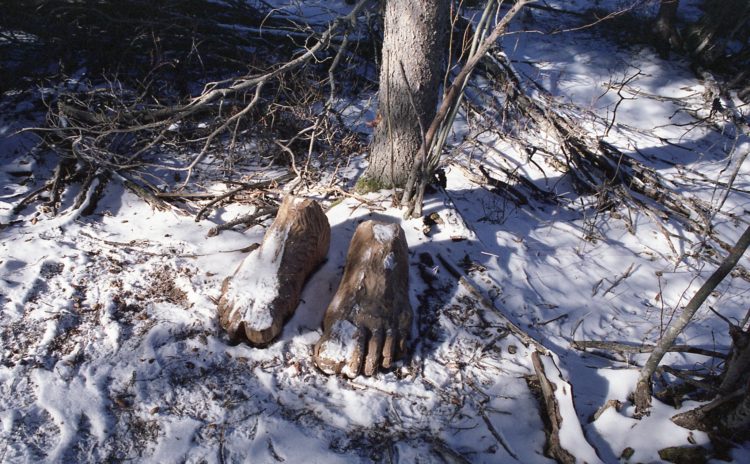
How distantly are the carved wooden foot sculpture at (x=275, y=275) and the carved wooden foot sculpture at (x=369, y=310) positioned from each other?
0.22 metres

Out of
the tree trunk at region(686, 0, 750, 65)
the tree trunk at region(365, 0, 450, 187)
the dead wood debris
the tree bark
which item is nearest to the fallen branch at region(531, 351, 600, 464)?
the dead wood debris

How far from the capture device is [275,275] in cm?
250

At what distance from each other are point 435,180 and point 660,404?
205 cm

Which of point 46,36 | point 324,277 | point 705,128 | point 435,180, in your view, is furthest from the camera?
point 705,128

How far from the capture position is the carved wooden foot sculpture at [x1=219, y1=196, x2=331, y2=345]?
2.38 metres

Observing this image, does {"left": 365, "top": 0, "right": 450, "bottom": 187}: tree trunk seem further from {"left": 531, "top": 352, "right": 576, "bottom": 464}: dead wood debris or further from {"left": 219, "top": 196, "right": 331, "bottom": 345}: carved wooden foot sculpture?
{"left": 531, "top": 352, "right": 576, "bottom": 464}: dead wood debris

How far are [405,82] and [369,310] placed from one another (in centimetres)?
159

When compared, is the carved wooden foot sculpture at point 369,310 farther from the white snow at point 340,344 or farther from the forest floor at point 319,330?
the forest floor at point 319,330

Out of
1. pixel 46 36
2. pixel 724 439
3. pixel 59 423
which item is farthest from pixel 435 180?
pixel 46 36

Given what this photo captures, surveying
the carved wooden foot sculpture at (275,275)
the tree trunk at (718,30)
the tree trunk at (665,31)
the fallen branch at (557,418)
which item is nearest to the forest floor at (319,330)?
the fallen branch at (557,418)

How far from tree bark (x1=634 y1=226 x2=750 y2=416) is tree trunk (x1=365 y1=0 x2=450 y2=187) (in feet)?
5.97

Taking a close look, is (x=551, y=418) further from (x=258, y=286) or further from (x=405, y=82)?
(x=405, y=82)

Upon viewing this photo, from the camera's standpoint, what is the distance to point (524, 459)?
201 centimetres

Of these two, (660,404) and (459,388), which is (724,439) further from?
(459,388)
